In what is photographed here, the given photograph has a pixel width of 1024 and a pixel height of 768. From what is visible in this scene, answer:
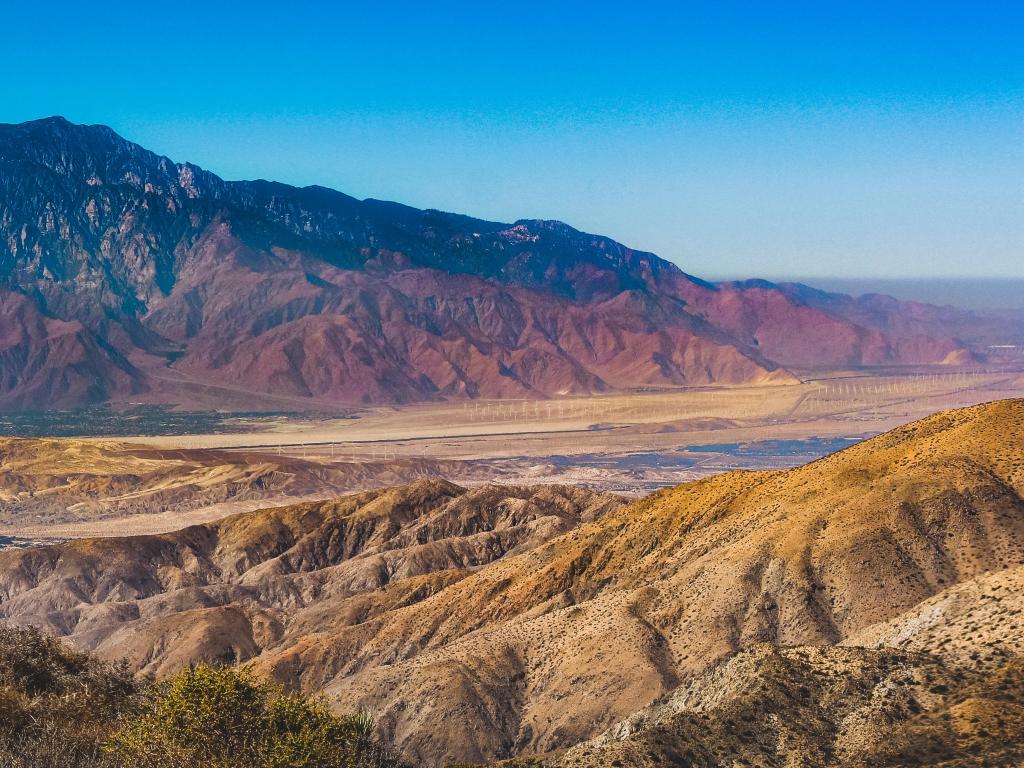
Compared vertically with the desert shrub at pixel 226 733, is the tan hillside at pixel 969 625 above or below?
above

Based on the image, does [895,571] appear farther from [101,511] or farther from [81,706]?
[101,511]

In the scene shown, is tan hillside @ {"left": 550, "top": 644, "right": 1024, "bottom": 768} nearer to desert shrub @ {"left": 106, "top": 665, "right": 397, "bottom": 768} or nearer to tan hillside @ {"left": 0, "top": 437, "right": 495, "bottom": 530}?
desert shrub @ {"left": 106, "top": 665, "right": 397, "bottom": 768}

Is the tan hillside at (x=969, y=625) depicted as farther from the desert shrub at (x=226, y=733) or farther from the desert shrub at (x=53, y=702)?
the desert shrub at (x=53, y=702)

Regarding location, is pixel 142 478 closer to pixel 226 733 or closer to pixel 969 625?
pixel 226 733

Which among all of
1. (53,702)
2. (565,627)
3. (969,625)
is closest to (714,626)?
(565,627)

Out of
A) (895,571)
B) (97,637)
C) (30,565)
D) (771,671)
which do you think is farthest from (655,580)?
(30,565)

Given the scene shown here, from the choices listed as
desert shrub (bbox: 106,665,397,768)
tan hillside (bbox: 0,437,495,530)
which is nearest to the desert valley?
desert shrub (bbox: 106,665,397,768)

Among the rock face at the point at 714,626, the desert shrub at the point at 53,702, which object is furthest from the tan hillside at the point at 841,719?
the desert shrub at the point at 53,702
